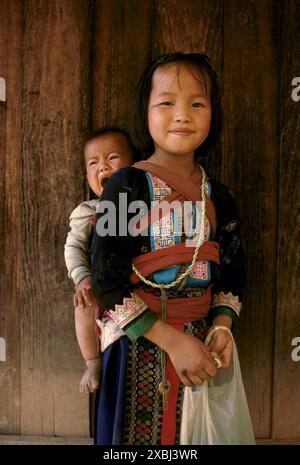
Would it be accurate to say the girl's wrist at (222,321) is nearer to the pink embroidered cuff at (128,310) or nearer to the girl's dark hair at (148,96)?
the pink embroidered cuff at (128,310)

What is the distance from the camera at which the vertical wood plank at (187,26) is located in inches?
65.3

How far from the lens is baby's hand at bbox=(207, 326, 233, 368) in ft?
4.20

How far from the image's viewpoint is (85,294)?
1404 millimetres

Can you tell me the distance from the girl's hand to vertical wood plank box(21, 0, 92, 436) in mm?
650

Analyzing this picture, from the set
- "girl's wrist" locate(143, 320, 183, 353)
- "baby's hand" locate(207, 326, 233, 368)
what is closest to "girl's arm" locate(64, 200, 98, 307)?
"girl's wrist" locate(143, 320, 183, 353)

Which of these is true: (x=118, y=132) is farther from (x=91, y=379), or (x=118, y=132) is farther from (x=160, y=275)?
(x=91, y=379)

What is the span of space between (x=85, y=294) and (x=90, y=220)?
0.84 feet

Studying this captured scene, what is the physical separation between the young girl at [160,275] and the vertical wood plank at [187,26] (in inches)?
15.4

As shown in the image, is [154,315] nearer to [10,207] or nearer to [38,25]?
[10,207]

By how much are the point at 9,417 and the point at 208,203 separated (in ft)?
3.79

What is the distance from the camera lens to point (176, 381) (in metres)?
1.26

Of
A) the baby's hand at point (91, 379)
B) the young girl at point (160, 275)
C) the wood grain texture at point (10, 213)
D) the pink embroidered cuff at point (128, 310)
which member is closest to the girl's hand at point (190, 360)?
the young girl at point (160, 275)
